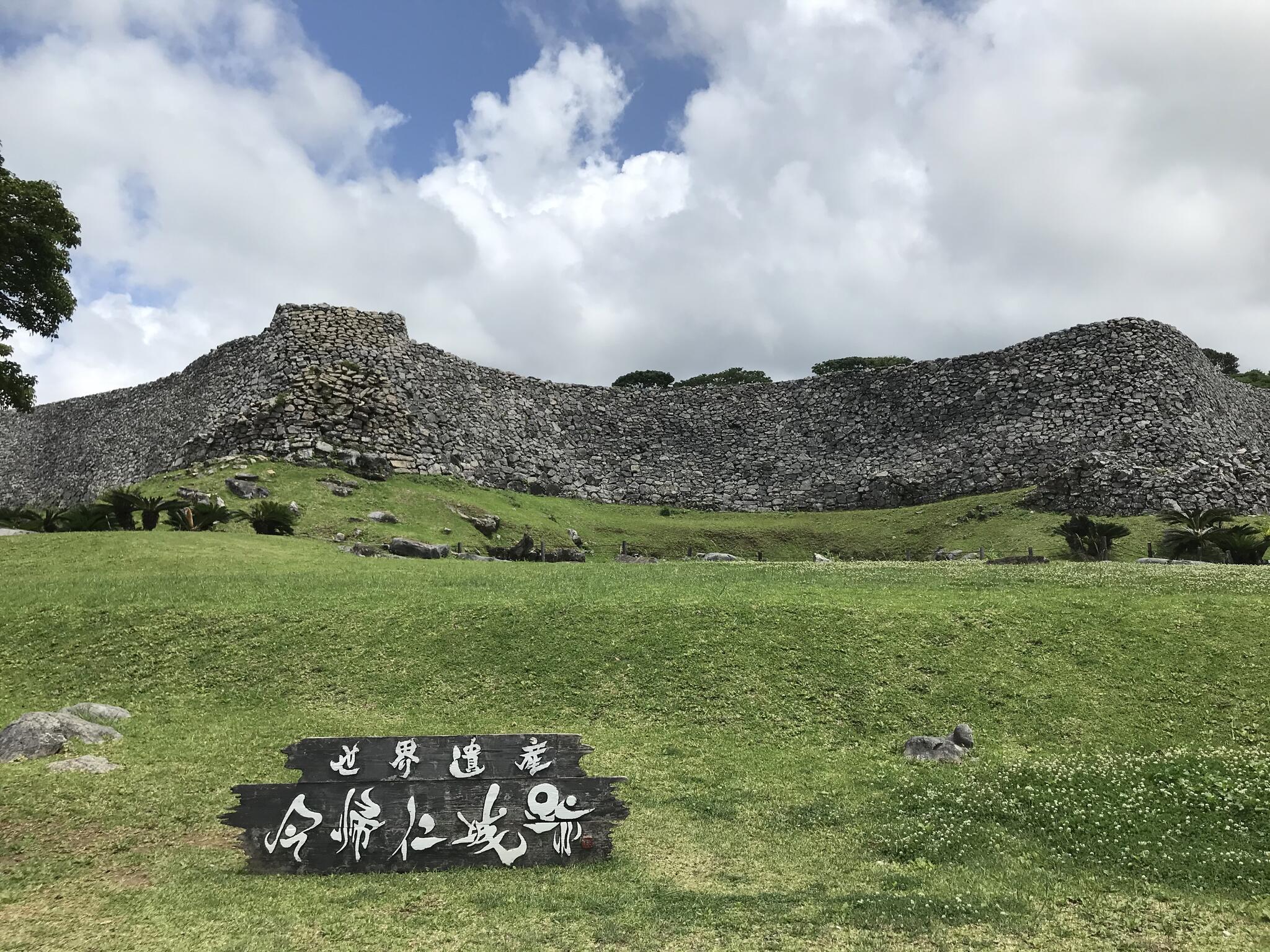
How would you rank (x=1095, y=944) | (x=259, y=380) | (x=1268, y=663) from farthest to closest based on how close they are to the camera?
(x=259, y=380)
(x=1268, y=663)
(x=1095, y=944)

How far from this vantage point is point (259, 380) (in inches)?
1722

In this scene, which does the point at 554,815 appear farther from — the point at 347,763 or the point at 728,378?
the point at 728,378

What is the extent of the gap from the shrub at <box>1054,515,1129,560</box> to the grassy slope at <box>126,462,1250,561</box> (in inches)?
43.5

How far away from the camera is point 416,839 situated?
798cm

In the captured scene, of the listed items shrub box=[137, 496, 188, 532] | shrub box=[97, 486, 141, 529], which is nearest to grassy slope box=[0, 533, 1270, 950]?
shrub box=[137, 496, 188, 532]

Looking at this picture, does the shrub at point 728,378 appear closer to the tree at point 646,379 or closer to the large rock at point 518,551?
the tree at point 646,379

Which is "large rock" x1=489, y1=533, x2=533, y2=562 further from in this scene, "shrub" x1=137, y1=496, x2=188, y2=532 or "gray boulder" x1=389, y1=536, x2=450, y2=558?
"shrub" x1=137, y1=496, x2=188, y2=532

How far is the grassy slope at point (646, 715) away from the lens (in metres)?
6.79

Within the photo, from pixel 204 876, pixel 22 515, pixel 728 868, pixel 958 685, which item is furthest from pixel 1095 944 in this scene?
pixel 22 515

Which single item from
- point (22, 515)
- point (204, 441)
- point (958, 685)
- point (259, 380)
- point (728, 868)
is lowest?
point (728, 868)

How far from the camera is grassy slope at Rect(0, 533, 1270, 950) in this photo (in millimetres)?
6793

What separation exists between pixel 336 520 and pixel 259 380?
17558 mm

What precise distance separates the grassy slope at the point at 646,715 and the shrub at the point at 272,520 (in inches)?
217

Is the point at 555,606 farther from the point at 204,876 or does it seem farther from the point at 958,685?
the point at 204,876
